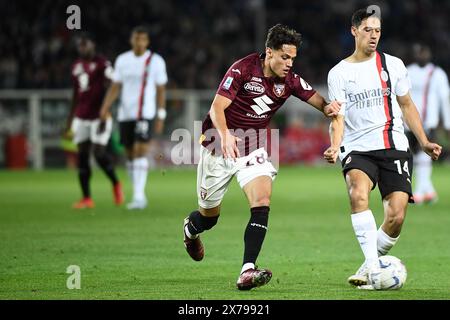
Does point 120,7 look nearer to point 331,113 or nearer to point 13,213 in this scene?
point 13,213

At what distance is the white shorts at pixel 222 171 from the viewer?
8.55m

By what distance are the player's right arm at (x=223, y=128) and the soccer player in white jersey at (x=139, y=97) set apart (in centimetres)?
683

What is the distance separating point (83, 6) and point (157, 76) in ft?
44.5

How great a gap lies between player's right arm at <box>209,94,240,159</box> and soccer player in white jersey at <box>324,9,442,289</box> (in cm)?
86

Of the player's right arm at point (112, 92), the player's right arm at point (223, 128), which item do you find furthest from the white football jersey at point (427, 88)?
the player's right arm at point (223, 128)

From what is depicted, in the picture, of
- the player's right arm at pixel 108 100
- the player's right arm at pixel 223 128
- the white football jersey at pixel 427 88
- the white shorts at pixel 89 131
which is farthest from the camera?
the white football jersey at pixel 427 88

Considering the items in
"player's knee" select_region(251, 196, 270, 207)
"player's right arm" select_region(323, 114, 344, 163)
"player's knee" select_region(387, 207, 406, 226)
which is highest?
"player's right arm" select_region(323, 114, 344, 163)

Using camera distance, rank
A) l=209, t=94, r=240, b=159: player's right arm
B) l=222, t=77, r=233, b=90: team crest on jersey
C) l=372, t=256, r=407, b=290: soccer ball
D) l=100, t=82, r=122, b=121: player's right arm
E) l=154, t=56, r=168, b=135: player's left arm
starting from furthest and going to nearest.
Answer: l=154, t=56, r=168, b=135: player's left arm < l=100, t=82, r=122, b=121: player's right arm < l=222, t=77, r=233, b=90: team crest on jersey < l=209, t=94, r=240, b=159: player's right arm < l=372, t=256, r=407, b=290: soccer ball

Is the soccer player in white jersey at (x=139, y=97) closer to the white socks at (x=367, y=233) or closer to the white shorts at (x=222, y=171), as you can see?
the white shorts at (x=222, y=171)

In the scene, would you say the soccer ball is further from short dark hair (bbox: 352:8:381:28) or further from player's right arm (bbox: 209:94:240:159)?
short dark hair (bbox: 352:8:381:28)

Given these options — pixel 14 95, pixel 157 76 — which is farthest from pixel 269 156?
pixel 14 95

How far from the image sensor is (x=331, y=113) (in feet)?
27.4

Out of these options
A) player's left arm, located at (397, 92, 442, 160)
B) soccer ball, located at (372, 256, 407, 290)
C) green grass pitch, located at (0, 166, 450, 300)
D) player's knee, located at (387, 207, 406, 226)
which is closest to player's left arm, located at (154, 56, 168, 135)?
green grass pitch, located at (0, 166, 450, 300)

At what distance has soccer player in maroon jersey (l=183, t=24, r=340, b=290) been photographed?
8297mm
